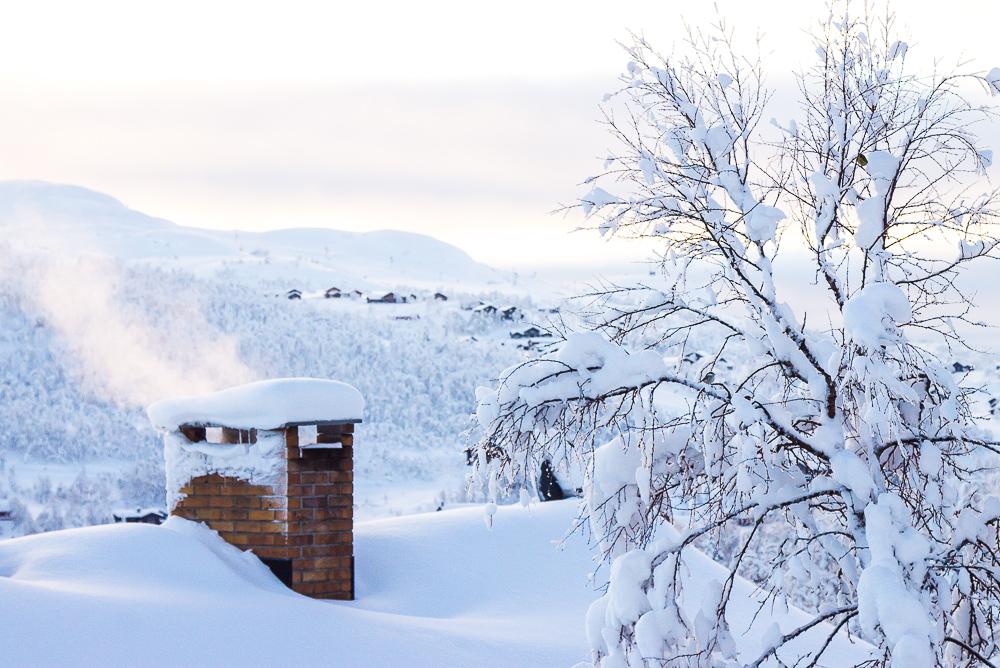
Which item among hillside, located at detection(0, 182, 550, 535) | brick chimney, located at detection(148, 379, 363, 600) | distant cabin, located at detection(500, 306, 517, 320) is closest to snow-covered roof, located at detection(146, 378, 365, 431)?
brick chimney, located at detection(148, 379, 363, 600)

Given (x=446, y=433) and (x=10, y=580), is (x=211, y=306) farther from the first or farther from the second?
(x=10, y=580)

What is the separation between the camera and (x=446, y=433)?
2828cm

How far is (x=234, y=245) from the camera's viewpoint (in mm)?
73125

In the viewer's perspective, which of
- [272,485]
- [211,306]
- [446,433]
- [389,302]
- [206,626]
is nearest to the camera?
[206,626]

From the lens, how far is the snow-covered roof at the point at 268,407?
8180mm

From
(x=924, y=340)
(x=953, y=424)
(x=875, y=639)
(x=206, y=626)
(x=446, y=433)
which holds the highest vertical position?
(x=924, y=340)

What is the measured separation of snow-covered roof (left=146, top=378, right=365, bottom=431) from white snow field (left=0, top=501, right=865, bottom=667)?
767 mm

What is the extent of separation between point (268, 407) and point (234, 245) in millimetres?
66805

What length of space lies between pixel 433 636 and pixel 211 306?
1215 inches

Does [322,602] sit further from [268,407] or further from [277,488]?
[268,407]

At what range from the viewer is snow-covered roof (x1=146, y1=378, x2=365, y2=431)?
8.18 metres

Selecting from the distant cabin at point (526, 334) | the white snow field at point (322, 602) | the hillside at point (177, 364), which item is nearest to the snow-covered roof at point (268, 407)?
the white snow field at point (322, 602)

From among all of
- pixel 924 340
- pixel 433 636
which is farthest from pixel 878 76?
pixel 433 636

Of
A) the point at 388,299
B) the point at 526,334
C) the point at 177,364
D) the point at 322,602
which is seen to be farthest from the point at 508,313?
the point at 322,602
